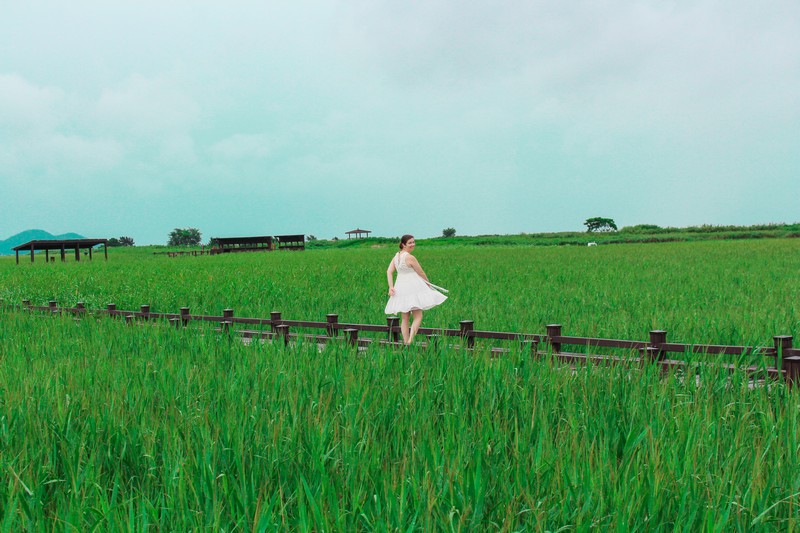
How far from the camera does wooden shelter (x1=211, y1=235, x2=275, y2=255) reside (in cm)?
6556

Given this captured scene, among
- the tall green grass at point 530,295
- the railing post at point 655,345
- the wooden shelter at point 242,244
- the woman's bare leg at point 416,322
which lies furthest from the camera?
the wooden shelter at point 242,244

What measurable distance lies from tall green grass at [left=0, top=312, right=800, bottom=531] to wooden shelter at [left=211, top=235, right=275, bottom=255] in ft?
199

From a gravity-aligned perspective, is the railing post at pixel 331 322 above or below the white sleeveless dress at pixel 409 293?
below

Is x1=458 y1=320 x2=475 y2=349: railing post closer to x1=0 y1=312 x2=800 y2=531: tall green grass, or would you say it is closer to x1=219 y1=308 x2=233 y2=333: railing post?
x1=0 y1=312 x2=800 y2=531: tall green grass

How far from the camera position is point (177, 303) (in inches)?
731

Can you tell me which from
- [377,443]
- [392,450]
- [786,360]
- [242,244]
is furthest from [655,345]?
[242,244]

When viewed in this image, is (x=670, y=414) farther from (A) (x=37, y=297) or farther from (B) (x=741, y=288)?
(A) (x=37, y=297)

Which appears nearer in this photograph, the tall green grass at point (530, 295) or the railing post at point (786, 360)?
the railing post at point (786, 360)

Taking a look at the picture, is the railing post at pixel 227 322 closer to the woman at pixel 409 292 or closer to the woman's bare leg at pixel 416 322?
the woman at pixel 409 292

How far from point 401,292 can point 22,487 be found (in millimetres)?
6588

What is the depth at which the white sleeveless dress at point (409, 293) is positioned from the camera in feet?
31.7

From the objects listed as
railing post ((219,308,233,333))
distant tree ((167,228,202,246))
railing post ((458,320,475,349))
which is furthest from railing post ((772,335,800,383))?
distant tree ((167,228,202,246))

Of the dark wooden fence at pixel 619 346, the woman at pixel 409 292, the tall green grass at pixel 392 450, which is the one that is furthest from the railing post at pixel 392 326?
the tall green grass at pixel 392 450

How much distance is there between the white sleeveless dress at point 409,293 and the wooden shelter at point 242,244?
57550 millimetres
